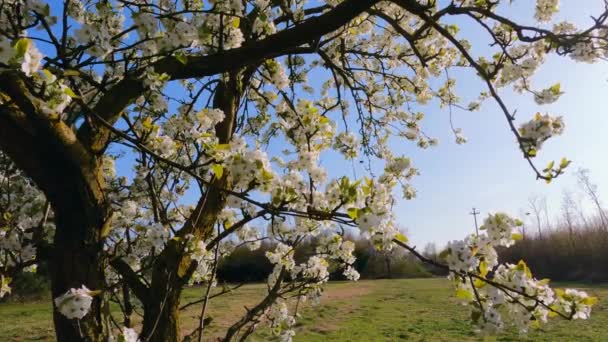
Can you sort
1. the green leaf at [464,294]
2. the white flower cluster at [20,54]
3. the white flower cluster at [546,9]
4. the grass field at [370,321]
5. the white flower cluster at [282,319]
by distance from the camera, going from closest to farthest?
the white flower cluster at [20,54] < the green leaf at [464,294] < the white flower cluster at [546,9] < the white flower cluster at [282,319] < the grass field at [370,321]

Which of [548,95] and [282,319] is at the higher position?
[548,95]

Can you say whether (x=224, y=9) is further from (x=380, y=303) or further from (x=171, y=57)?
(x=380, y=303)

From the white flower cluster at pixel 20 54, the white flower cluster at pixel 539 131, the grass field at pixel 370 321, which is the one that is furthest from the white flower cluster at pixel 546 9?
the grass field at pixel 370 321

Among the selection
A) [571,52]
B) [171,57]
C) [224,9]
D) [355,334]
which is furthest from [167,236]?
[355,334]

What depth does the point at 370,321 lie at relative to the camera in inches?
533

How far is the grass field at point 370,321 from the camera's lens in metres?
10.9

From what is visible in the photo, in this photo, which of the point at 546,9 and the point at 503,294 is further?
the point at 546,9

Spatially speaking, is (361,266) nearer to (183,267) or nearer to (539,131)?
(183,267)

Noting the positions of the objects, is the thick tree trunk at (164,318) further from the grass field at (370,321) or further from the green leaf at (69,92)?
the grass field at (370,321)

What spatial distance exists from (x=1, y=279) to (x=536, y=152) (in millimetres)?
2293

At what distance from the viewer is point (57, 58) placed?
179 centimetres

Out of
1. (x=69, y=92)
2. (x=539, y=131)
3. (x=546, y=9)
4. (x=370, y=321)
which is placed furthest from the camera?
(x=370, y=321)

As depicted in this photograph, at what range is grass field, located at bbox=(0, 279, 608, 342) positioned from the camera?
10.9 m

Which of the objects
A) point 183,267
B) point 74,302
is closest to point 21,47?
point 74,302
